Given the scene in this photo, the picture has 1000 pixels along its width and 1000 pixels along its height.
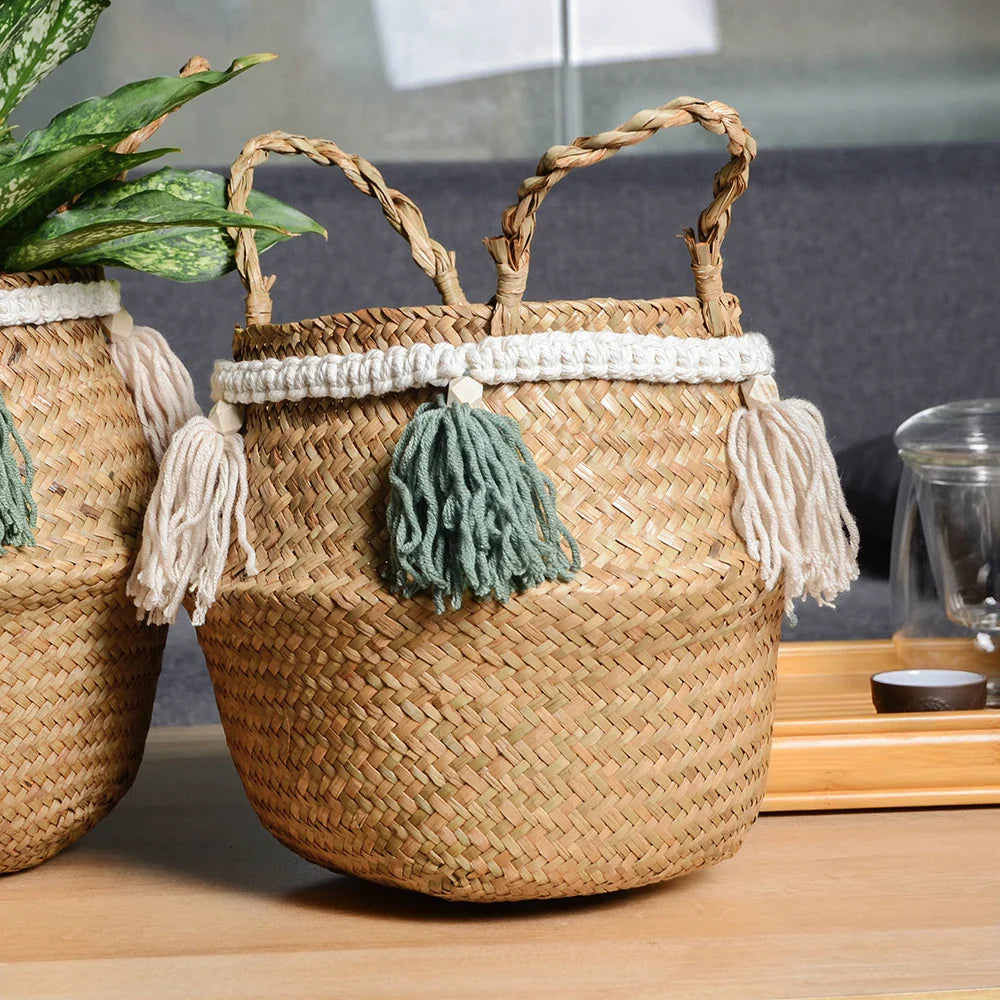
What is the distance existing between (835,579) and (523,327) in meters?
0.22

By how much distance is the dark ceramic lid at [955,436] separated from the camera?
1.02 metres

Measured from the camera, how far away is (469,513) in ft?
1.97

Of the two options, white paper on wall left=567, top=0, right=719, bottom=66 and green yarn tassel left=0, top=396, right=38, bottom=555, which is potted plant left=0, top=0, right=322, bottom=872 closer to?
green yarn tassel left=0, top=396, right=38, bottom=555

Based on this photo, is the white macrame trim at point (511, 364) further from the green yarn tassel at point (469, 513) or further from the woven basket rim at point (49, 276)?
the woven basket rim at point (49, 276)

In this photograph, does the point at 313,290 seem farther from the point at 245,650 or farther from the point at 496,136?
the point at 245,650

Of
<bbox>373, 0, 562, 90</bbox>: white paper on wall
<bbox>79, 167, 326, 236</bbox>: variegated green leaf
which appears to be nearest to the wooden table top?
<bbox>79, 167, 326, 236</bbox>: variegated green leaf

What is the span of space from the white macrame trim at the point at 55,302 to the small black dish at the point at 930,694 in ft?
1.83

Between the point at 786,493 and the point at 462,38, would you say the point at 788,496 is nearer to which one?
the point at 786,493

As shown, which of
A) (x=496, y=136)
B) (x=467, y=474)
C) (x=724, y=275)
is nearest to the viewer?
(x=467, y=474)

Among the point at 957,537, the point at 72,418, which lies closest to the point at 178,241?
the point at 72,418

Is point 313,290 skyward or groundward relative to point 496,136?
groundward

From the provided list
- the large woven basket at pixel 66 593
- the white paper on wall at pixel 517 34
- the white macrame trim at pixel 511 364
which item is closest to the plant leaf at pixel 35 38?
the large woven basket at pixel 66 593

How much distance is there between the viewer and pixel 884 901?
673 millimetres

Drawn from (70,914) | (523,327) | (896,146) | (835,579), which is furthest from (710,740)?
(896,146)
